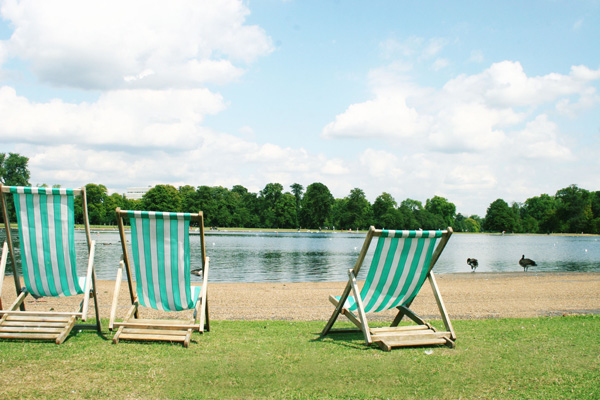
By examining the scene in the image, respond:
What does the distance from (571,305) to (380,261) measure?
6.68m

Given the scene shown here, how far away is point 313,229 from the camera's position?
11838cm

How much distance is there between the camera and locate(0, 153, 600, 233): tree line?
107 meters

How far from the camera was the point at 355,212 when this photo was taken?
381 feet

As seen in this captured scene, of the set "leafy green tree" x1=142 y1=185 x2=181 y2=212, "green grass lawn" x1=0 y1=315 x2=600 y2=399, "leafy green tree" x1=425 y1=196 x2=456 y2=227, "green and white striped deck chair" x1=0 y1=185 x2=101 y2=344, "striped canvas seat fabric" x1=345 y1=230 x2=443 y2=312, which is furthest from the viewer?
"leafy green tree" x1=425 y1=196 x2=456 y2=227

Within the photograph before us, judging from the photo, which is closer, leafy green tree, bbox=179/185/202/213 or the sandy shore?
the sandy shore

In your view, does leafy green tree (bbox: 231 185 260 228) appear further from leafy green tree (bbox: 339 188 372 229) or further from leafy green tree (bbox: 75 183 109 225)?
leafy green tree (bbox: 75 183 109 225)

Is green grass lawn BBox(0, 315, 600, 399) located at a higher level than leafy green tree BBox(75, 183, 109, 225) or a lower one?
A: lower

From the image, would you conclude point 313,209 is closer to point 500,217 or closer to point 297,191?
point 297,191

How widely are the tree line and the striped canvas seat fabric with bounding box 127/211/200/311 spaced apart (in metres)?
102

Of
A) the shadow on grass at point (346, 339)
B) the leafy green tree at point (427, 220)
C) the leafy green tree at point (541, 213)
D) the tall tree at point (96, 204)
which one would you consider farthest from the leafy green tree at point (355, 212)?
the shadow on grass at point (346, 339)

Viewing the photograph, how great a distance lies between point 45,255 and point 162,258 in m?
1.33

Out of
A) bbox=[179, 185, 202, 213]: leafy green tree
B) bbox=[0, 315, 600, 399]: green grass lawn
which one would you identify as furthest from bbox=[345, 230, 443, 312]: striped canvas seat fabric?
bbox=[179, 185, 202, 213]: leafy green tree

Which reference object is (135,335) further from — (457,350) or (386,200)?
(386,200)

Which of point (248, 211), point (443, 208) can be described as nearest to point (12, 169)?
point (248, 211)
